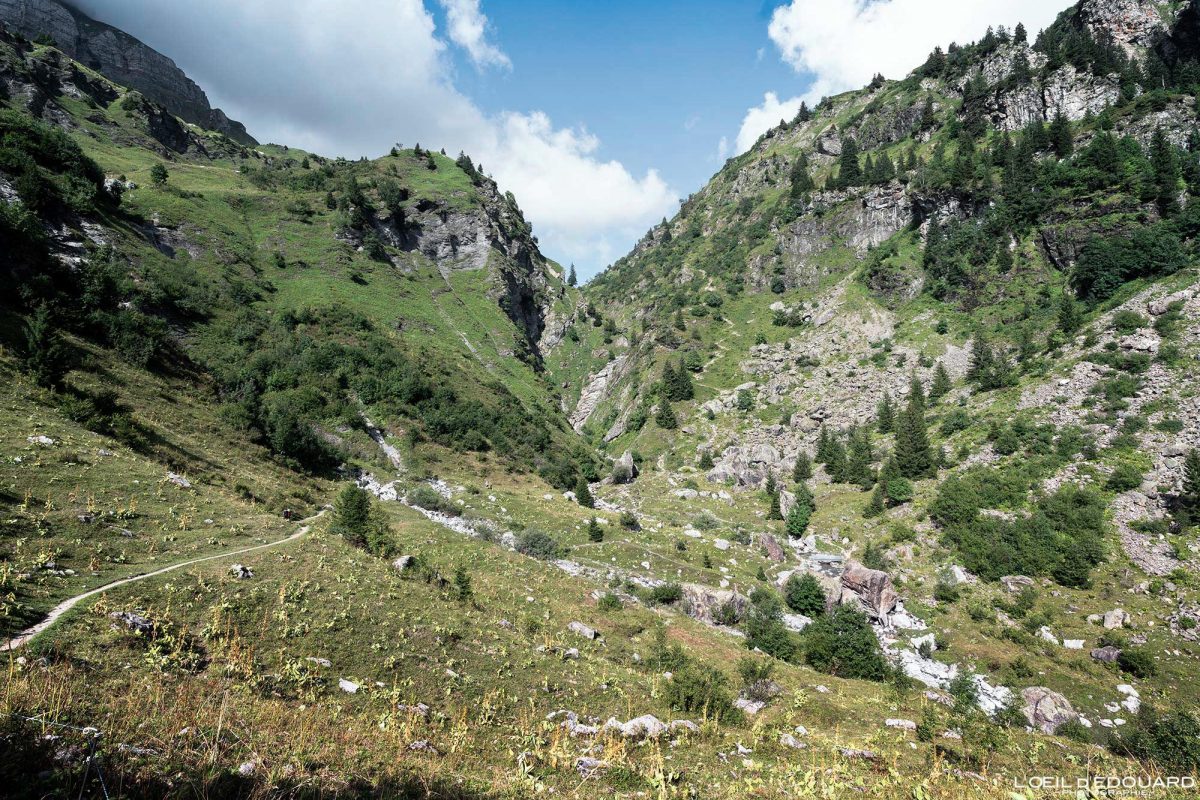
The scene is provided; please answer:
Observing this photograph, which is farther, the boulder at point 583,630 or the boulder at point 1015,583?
the boulder at point 1015,583

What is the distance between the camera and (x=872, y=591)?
36.1 meters

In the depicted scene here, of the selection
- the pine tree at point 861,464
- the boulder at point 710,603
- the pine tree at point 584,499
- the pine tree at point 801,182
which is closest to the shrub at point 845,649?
the boulder at point 710,603

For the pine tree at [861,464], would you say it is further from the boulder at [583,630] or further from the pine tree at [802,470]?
the boulder at [583,630]

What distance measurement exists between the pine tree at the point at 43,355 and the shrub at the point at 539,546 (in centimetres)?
2824

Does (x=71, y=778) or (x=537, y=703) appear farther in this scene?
(x=537, y=703)

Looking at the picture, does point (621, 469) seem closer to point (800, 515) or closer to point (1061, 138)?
point (800, 515)

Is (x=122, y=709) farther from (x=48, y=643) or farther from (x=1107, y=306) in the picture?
(x=1107, y=306)

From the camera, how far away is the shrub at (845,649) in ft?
78.6

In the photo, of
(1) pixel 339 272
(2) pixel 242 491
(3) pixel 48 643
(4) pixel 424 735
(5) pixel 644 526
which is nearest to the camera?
(3) pixel 48 643

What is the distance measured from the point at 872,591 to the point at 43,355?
53373 mm

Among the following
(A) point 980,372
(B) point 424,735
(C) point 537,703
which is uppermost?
(A) point 980,372

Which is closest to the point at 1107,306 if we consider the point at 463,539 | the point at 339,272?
the point at 463,539

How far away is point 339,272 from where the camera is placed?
253ft

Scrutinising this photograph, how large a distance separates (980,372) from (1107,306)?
13584 mm
